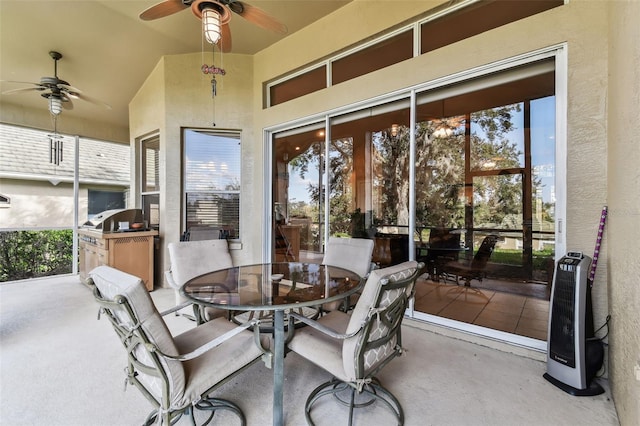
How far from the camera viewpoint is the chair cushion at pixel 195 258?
2.43 meters

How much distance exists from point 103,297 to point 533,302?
4344mm

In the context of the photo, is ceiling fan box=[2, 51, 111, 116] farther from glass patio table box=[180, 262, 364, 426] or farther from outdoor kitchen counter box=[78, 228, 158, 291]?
glass patio table box=[180, 262, 364, 426]

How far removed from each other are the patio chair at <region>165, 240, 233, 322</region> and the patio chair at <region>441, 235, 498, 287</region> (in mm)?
3211

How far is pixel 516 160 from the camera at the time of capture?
534 cm

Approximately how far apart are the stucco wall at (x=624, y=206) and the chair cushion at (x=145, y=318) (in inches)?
80.8

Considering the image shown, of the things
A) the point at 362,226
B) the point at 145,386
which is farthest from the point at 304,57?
the point at 145,386

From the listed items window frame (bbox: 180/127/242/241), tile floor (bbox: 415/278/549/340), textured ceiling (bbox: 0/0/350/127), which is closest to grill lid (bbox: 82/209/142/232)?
window frame (bbox: 180/127/242/241)

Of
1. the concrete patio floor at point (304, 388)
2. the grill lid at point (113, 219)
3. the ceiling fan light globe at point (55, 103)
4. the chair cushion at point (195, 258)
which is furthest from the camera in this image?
the grill lid at point (113, 219)

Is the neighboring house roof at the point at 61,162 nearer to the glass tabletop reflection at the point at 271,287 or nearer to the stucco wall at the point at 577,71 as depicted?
the glass tabletop reflection at the point at 271,287

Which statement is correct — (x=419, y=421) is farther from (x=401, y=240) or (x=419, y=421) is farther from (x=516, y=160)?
(x=516, y=160)

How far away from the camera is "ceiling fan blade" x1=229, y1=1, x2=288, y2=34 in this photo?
2156mm

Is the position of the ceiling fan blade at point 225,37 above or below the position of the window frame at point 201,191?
above

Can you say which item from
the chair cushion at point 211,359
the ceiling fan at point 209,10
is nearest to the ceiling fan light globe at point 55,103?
the ceiling fan at point 209,10

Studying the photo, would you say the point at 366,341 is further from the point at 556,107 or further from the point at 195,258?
the point at 556,107
